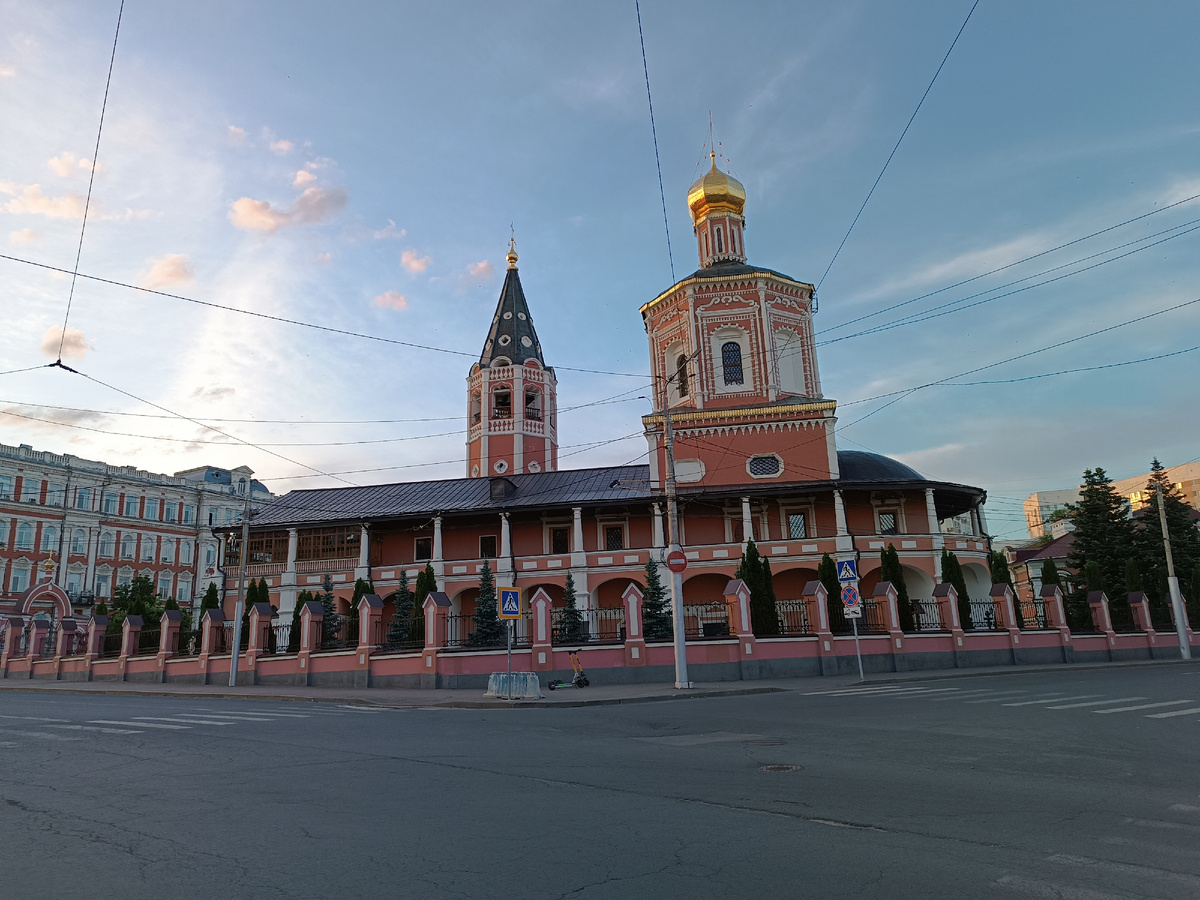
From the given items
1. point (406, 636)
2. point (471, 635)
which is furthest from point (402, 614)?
point (471, 635)

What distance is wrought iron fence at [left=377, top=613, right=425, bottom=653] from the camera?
77.2ft

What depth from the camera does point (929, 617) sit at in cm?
2509

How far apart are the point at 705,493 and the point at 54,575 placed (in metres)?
43.7

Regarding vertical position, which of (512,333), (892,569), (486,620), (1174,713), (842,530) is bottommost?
(1174,713)

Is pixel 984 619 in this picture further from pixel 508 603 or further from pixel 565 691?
pixel 508 603

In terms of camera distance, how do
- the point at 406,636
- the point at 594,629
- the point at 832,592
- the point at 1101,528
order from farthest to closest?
1. the point at 1101,528
2. the point at 832,592
3. the point at 406,636
4. the point at 594,629

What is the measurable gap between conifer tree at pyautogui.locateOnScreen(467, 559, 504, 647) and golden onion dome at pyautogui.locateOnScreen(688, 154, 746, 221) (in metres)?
19.9

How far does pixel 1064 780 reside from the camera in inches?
282

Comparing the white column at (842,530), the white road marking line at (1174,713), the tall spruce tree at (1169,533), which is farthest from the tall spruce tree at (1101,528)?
the white road marking line at (1174,713)

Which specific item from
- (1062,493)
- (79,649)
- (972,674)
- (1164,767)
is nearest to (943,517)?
(972,674)

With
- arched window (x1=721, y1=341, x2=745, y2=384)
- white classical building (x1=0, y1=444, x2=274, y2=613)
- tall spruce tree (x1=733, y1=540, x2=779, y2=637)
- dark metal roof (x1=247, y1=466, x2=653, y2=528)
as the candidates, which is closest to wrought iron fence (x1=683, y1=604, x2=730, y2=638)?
tall spruce tree (x1=733, y1=540, x2=779, y2=637)

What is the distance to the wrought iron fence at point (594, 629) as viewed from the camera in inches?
892

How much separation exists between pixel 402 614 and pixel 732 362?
16.9 metres

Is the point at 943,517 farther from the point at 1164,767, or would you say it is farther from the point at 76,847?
the point at 76,847
